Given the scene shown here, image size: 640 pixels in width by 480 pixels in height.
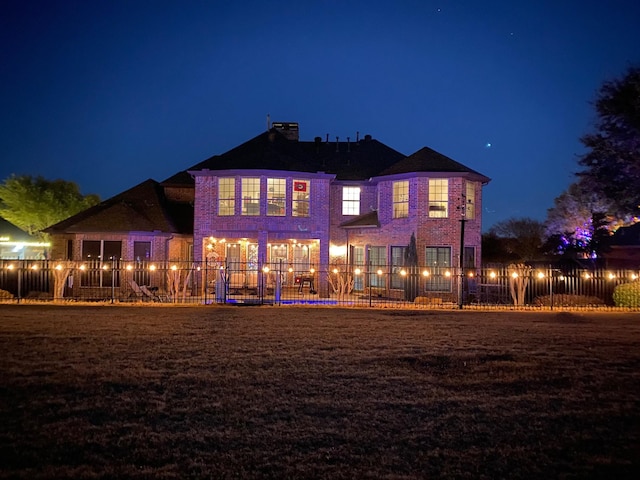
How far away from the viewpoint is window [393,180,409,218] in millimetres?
23719

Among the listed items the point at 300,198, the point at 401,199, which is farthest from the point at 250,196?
the point at 401,199

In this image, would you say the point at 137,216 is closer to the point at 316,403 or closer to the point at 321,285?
the point at 321,285

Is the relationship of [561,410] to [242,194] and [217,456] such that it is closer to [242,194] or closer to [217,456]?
[217,456]

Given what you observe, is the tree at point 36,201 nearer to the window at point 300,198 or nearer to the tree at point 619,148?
the window at point 300,198

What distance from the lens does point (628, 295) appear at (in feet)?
64.6

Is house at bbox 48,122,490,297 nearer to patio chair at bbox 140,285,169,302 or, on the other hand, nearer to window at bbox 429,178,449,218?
window at bbox 429,178,449,218

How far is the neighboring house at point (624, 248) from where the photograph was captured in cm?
2778

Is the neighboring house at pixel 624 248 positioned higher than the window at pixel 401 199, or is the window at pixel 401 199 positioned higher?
the window at pixel 401 199

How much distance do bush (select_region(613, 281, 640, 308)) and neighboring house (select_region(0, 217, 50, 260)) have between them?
3723cm

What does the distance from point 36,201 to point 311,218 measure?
108 ft

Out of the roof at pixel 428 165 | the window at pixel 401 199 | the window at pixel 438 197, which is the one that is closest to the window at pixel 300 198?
the roof at pixel 428 165

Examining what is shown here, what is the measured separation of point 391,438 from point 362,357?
4156 mm

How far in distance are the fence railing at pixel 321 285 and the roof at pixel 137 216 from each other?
1917 mm

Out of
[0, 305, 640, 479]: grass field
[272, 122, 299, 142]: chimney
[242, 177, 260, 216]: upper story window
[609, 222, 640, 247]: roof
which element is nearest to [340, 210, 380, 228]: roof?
[242, 177, 260, 216]: upper story window
